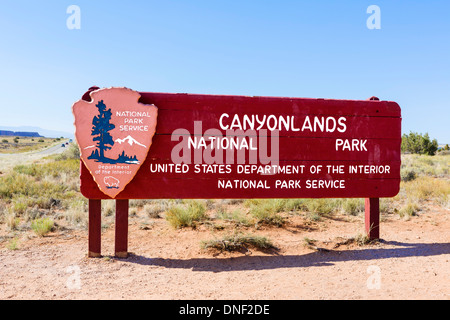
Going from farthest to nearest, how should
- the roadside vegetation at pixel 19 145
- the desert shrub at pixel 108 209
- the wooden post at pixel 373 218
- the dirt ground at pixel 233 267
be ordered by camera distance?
the roadside vegetation at pixel 19 145
the desert shrub at pixel 108 209
the wooden post at pixel 373 218
the dirt ground at pixel 233 267

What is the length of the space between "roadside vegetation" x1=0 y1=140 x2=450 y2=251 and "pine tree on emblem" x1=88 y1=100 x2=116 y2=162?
232cm

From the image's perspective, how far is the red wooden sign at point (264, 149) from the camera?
5039mm

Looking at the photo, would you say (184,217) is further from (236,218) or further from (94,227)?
(94,227)

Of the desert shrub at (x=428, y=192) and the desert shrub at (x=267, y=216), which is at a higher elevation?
the desert shrub at (x=428, y=192)

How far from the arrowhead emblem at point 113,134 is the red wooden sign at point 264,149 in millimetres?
56

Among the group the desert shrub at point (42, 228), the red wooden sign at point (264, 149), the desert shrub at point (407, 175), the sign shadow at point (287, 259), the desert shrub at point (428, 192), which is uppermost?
the red wooden sign at point (264, 149)

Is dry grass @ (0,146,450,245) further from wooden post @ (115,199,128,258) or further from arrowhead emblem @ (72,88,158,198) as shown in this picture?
arrowhead emblem @ (72,88,158,198)

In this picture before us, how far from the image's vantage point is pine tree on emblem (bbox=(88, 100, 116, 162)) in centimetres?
480

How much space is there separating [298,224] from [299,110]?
9.63 feet

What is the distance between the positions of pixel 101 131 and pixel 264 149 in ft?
8.58

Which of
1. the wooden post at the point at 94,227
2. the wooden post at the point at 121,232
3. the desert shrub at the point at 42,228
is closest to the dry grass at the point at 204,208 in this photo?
the desert shrub at the point at 42,228

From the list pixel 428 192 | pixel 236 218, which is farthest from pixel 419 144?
pixel 236 218

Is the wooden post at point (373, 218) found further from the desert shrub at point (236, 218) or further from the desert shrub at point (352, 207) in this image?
the desert shrub at point (352, 207)
